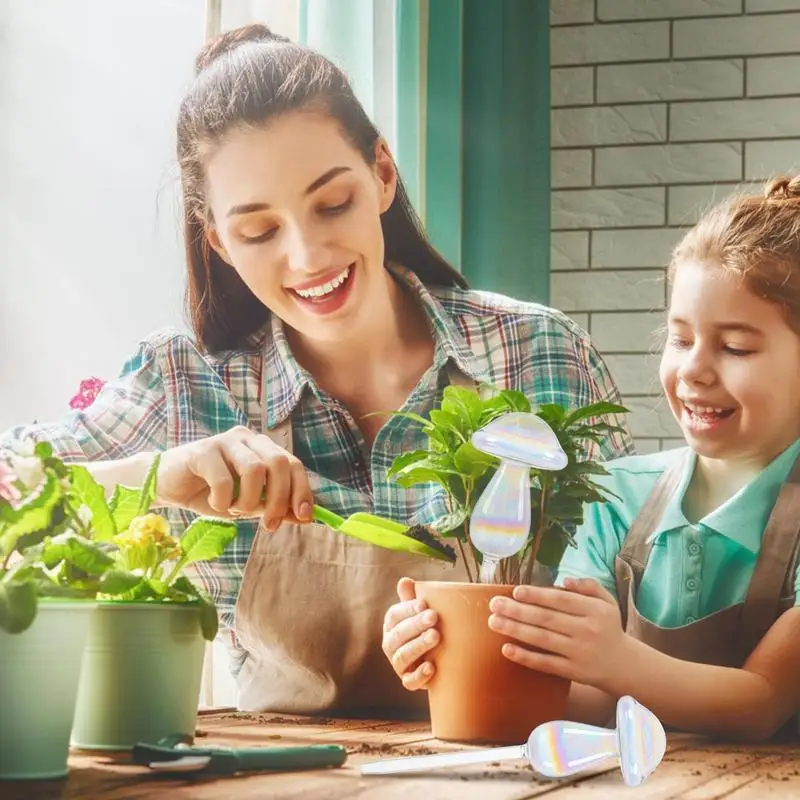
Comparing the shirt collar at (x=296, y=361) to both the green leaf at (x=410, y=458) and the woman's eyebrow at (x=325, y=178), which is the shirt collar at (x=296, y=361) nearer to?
the woman's eyebrow at (x=325, y=178)

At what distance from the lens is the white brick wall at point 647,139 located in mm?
2902

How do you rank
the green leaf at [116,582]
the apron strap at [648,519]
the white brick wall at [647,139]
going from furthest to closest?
the white brick wall at [647,139]
the apron strap at [648,519]
the green leaf at [116,582]

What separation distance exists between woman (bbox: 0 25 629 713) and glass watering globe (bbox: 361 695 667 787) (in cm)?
53

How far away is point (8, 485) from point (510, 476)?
367 millimetres

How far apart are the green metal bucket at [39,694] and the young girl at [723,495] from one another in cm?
53

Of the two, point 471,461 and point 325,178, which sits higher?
point 325,178

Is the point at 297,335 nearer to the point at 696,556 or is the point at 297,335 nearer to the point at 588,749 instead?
the point at 696,556

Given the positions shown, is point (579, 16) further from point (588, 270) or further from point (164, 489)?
point (164, 489)

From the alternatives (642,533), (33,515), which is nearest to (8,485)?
(33,515)

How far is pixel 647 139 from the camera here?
116 inches

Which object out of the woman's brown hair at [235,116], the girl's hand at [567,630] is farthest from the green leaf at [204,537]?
the woman's brown hair at [235,116]

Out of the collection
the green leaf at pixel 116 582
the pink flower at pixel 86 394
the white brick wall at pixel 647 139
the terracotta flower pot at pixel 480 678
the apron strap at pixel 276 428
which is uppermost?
the white brick wall at pixel 647 139

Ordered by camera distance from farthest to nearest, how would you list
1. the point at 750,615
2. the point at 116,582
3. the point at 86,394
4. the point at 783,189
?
the point at 86,394 → the point at 783,189 → the point at 750,615 → the point at 116,582

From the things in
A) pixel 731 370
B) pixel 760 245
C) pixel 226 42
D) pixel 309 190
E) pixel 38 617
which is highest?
pixel 226 42
